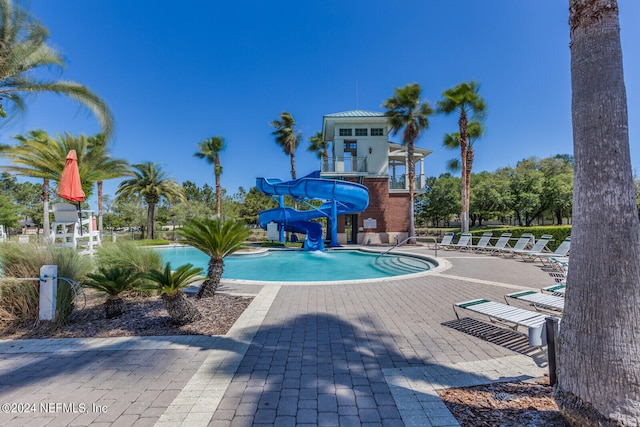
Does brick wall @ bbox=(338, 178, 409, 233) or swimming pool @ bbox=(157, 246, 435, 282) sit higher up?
brick wall @ bbox=(338, 178, 409, 233)

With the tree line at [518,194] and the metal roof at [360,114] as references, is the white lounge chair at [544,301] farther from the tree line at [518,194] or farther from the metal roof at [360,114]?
the tree line at [518,194]

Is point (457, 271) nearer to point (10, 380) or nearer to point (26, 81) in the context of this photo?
point (10, 380)

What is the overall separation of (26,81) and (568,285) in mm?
12092

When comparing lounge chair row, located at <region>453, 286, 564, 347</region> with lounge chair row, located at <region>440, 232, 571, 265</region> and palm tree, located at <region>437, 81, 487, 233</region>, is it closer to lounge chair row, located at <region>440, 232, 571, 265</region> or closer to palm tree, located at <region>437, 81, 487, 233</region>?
lounge chair row, located at <region>440, 232, 571, 265</region>

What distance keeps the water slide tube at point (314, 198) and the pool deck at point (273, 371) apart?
1233 cm

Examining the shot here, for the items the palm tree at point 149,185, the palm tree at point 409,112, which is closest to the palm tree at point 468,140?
the palm tree at point 409,112

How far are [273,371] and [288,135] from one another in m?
28.3

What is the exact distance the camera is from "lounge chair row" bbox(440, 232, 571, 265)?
1097 centimetres

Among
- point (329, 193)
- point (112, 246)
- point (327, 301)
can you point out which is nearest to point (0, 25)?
point (112, 246)

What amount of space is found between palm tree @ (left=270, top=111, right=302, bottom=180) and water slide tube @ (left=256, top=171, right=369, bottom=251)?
21.3ft

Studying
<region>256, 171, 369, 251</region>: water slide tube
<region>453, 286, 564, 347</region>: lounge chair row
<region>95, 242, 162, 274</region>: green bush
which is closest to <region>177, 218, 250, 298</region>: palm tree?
<region>95, 242, 162, 274</region>: green bush

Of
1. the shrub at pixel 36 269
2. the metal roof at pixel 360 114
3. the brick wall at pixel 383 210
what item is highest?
the metal roof at pixel 360 114

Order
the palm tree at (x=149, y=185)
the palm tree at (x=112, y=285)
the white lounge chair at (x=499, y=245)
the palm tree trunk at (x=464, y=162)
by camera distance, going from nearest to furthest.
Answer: the palm tree at (x=112, y=285), the white lounge chair at (x=499, y=245), the palm tree trunk at (x=464, y=162), the palm tree at (x=149, y=185)

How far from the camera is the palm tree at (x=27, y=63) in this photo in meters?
6.78
